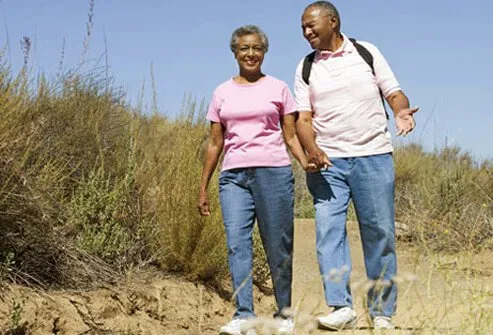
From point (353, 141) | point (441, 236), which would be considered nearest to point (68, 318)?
point (353, 141)

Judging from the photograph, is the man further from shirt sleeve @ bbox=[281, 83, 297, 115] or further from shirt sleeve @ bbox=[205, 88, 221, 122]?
shirt sleeve @ bbox=[205, 88, 221, 122]

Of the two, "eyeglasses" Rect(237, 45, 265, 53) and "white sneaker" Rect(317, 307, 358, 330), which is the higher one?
"eyeglasses" Rect(237, 45, 265, 53)

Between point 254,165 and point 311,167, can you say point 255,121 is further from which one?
point 311,167

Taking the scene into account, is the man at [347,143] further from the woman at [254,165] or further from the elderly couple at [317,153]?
the woman at [254,165]

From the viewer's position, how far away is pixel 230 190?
16.3 feet

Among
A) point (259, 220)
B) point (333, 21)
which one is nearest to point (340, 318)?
point (259, 220)

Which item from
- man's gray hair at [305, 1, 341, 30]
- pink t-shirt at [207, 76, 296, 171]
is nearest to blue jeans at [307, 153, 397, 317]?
pink t-shirt at [207, 76, 296, 171]

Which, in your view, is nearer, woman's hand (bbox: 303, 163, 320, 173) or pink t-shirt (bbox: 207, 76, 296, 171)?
pink t-shirt (bbox: 207, 76, 296, 171)

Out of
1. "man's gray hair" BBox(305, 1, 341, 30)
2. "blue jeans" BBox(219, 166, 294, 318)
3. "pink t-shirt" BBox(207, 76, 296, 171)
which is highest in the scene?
"man's gray hair" BBox(305, 1, 341, 30)

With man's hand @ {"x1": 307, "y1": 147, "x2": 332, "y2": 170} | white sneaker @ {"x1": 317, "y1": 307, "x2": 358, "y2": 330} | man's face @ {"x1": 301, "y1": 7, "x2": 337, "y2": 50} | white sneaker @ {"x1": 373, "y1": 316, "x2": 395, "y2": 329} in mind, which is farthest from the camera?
man's face @ {"x1": 301, "y1": 7, "x2": 337, "y2": 50}

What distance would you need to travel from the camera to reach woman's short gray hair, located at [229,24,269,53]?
504 centimetres

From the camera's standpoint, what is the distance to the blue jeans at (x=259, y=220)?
4.91 meters

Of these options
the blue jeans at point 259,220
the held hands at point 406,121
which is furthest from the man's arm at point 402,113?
the blue jeans at point 259,220

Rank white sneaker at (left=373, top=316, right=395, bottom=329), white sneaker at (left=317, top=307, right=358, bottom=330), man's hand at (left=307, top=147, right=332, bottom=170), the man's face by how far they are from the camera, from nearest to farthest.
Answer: white sneaker at (left=373, top=316, right=395, bottom=329)
white sneaker at (left=317, top=307, right=358, bottom=330)
man's hand at (left=307, top=147, right=332, bottom=170)
the man's face
